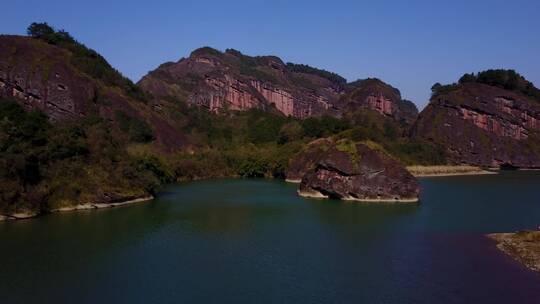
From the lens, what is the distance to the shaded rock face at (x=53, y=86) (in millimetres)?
88562

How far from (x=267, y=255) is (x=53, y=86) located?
7013cm

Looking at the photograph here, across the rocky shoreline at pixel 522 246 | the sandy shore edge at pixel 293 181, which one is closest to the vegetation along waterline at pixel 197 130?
the sandy shore edge at pixel 293 181

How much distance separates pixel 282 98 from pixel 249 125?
183 ft

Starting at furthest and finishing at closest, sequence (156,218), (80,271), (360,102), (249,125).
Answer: (360,102) → (249,125) → (156,218) → (80,271)

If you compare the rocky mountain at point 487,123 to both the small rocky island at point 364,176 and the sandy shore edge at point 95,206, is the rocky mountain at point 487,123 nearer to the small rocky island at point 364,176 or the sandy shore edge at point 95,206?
the small rocky island at point 364,176

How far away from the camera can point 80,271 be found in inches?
1166

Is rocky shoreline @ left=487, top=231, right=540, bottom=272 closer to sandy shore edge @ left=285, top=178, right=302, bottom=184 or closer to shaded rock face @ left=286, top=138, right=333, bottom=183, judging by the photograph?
shaded rock face @ left=286, top=138, right=333, bottom=183

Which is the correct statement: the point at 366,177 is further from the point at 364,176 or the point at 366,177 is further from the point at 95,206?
the point at 95,206

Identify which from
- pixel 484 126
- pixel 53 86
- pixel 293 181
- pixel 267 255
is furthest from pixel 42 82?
pixel 484 126

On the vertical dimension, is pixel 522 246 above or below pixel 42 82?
below

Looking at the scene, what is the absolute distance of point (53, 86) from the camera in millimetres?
90438

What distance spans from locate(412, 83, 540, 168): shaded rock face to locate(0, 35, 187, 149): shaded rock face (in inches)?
3075

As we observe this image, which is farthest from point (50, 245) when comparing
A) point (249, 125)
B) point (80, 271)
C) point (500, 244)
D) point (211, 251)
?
point (249, 125)

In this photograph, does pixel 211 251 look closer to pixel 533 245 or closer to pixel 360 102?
pixel 533 245
